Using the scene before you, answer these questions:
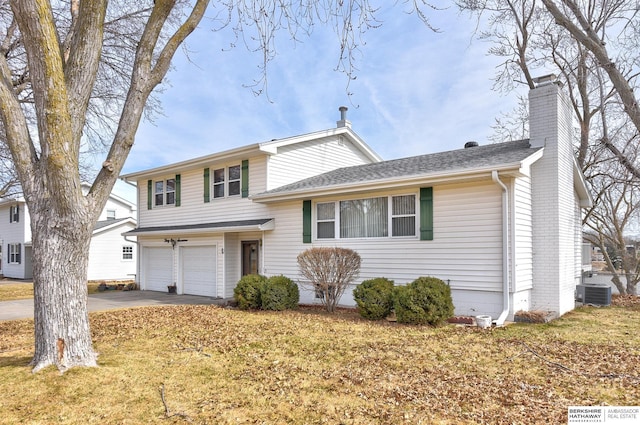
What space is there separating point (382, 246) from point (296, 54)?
5957mm

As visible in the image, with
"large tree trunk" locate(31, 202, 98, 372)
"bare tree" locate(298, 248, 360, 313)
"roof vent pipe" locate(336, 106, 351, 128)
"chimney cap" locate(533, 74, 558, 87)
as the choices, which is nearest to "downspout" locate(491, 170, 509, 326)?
"bare tree" locate(298, 248, 360, 313)

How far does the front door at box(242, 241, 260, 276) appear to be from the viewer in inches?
564

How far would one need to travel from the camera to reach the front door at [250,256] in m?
14.3

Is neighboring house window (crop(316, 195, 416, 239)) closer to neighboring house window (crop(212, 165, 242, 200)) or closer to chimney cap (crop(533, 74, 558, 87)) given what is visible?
neighboring house window (crop(212, 165, 242, 200))

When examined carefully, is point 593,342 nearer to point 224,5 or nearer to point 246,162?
point 224,5

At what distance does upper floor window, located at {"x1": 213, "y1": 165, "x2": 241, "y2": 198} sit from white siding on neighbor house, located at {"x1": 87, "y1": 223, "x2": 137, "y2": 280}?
39.2 ft

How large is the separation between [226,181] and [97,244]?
1384 centimetres

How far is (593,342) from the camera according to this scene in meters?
7.01

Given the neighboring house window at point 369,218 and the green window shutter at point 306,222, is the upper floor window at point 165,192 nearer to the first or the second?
the green window shutter at point 306,222

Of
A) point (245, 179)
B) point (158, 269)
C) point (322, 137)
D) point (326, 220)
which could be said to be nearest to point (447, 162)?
point (326, 220)

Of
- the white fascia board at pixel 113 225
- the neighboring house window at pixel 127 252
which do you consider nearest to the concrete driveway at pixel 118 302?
the white fascia board at pixel 113 225

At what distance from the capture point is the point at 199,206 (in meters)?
15.5

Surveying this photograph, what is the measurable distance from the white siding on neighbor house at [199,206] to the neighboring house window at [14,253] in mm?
15728

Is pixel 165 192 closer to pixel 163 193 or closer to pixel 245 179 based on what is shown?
pixel 163 193
